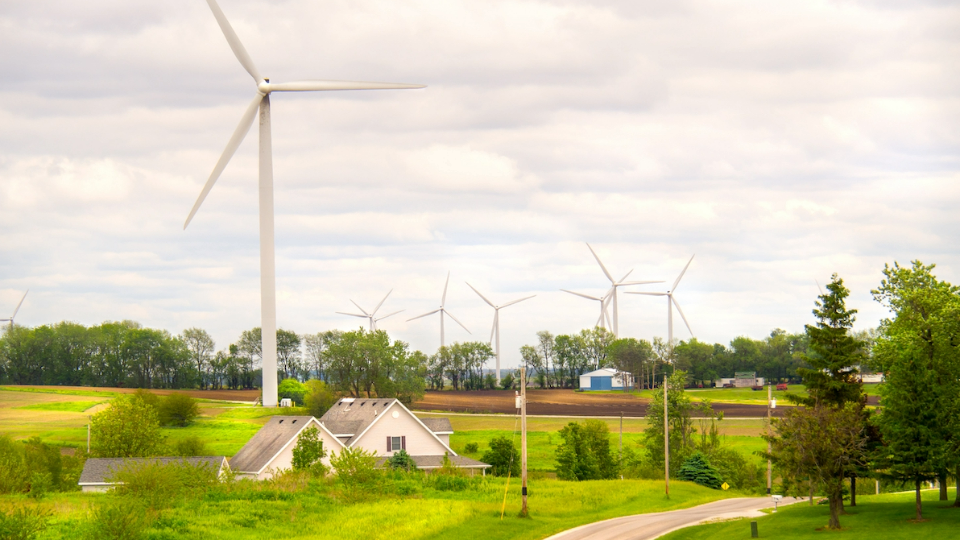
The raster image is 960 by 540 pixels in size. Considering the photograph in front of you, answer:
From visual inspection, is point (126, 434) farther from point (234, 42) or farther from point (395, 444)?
point (234, 42)

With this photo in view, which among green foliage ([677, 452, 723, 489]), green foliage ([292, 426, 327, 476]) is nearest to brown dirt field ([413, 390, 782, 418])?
green foliage ([677, 452, 723, 489])

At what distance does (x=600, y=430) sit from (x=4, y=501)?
55.5 meters

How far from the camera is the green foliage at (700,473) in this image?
285 ft

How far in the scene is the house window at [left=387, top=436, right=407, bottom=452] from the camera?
299ft

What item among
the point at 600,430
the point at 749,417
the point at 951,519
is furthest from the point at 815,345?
the point at 749,417

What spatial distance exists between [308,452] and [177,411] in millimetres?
55277

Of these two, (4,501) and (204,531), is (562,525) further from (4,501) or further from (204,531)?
(4,501)

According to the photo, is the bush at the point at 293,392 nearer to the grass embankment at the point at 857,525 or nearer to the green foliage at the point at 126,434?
the green foliage at the point at 126,434

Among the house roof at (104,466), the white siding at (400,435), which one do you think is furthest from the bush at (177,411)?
the house roof at (104,466)

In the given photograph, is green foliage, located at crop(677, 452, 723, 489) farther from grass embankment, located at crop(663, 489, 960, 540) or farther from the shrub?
the shrub

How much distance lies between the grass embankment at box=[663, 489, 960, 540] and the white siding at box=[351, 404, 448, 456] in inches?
1681

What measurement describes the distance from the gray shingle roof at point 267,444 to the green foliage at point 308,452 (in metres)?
2.31

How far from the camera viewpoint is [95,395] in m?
164

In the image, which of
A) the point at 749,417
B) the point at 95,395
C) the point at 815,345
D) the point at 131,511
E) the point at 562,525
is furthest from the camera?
the point at 95,395
